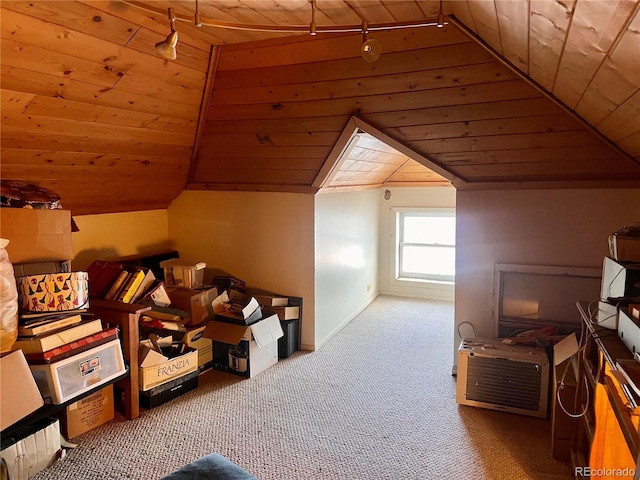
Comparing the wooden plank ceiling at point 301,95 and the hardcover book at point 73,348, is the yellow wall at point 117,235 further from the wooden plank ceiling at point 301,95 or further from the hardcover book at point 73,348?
the hardcover book at point 73,348

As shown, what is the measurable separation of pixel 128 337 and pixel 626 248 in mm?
2663

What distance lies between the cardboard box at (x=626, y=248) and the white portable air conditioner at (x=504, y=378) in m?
0.90

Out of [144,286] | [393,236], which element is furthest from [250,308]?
[393,236]

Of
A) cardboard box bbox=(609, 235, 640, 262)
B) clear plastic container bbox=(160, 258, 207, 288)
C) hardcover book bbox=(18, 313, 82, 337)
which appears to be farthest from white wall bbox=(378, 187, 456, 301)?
hardcover book bbox=(18, 313, 82, 337)

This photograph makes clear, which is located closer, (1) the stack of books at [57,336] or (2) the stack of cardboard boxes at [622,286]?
(2) the stack of cardboard boxes at [622,286]

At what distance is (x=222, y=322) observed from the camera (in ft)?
11.1

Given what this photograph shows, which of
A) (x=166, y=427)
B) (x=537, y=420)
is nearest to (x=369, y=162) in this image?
(x=537, y=420)

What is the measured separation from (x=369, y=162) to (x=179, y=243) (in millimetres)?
1927

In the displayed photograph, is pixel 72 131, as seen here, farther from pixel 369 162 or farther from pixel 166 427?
pixel 369 162

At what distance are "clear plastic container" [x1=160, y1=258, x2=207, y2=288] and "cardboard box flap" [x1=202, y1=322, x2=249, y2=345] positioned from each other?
40 centimetres

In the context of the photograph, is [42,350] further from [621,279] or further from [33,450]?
[621,279]

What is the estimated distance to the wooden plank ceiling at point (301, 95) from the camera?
195 centimetres

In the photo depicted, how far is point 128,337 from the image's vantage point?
2.68 meters

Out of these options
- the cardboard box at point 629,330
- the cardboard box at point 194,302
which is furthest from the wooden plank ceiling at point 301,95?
the cardboard box at point 194,302
